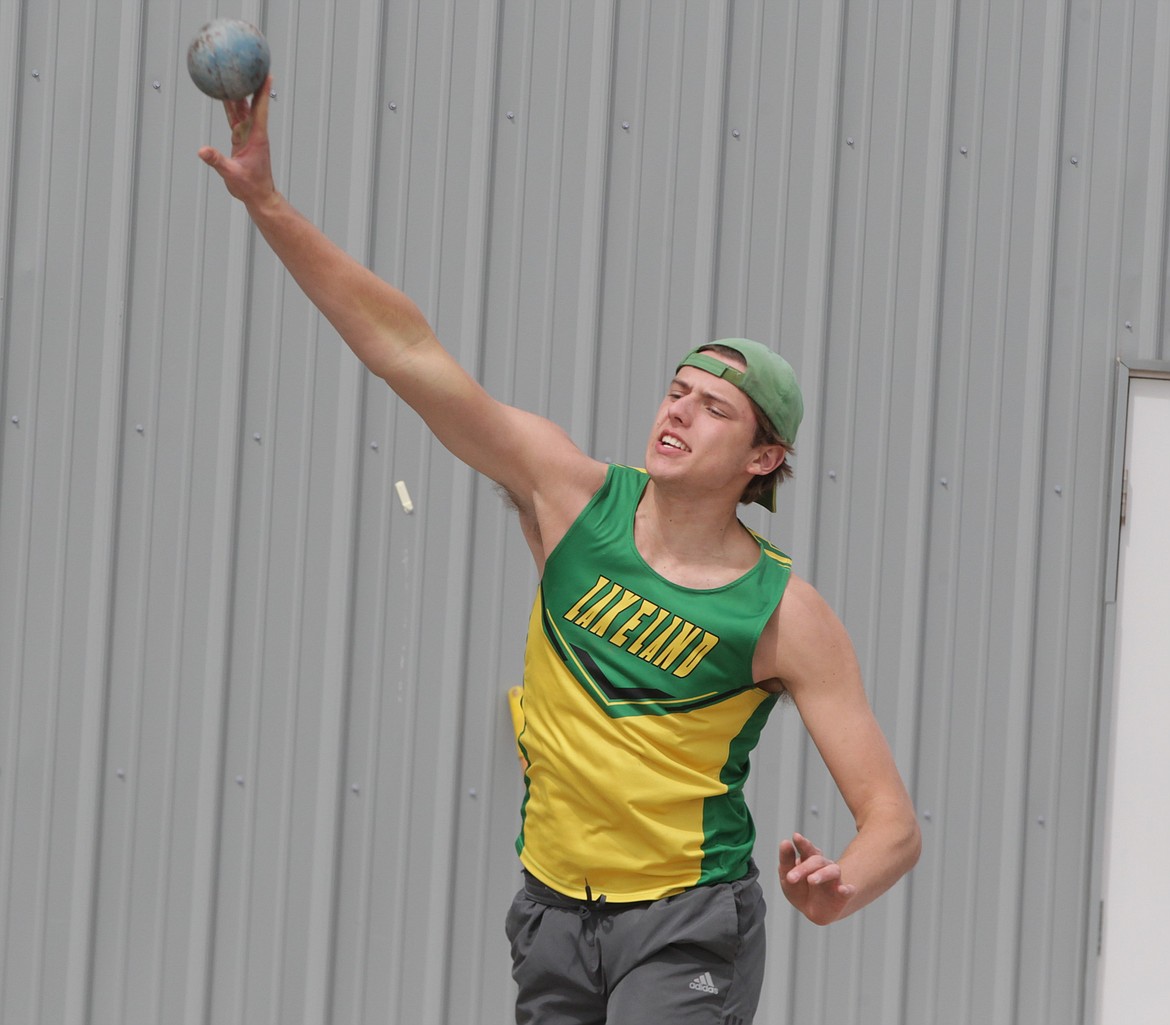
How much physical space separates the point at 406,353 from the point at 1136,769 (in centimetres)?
283

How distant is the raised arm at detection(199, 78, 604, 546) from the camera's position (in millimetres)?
2229

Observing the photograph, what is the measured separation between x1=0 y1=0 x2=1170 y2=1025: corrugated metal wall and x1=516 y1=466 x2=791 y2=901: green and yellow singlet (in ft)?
4.43

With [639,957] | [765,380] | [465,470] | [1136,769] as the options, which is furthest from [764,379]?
[1136,769]

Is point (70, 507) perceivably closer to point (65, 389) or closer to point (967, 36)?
point (65, 389)

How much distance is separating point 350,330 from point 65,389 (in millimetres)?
1757

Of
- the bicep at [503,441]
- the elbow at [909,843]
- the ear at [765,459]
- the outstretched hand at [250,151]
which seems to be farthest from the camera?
the ear at [765,459]

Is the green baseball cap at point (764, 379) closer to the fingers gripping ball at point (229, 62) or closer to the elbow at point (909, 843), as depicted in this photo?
the elbow at point (909, 843)

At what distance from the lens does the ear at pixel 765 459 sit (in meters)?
2.74

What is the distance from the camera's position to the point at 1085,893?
14.0 feet

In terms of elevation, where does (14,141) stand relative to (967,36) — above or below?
below

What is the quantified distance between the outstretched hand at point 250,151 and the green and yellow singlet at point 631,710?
0.81m

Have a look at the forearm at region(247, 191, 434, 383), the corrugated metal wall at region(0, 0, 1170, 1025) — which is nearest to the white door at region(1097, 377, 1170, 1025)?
the corrugated metal wall at region(0, 0, 1170, 1025)

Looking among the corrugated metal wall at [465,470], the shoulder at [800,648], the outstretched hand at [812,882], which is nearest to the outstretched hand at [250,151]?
the shoulder at [800,648]

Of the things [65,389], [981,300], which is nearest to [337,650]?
[65,389]
